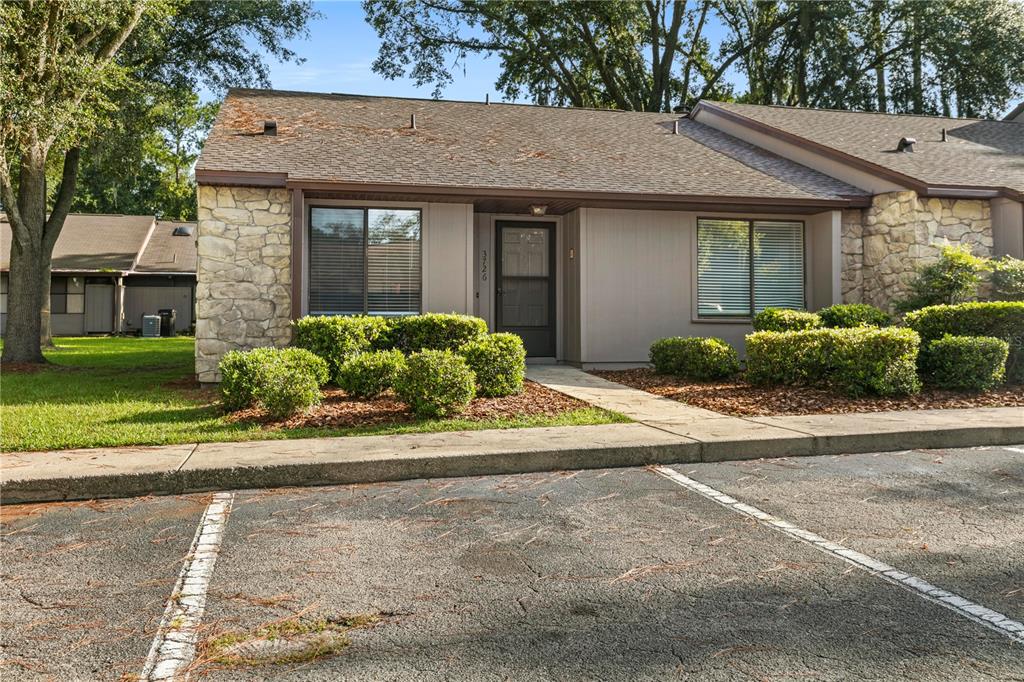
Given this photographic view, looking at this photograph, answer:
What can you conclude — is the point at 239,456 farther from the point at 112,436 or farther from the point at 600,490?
the point at 600,490

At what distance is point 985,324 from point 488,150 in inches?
311

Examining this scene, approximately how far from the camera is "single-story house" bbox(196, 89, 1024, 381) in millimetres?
10578

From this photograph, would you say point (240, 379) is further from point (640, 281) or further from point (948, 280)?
point (948, 280)

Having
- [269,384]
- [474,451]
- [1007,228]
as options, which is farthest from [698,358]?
[269,384]

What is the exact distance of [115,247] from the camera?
2995 centimetres

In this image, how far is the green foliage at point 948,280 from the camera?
35.9 feet

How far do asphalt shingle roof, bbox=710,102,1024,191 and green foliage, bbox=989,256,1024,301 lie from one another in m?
1.40

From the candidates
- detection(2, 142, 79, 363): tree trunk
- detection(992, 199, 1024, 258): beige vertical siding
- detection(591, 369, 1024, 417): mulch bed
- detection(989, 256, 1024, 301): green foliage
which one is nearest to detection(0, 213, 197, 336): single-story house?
detection(2, 142, 79, 363): tree trunk

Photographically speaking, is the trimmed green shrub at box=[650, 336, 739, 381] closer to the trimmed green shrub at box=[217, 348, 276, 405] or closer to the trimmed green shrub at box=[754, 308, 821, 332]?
the trimmed green shrub at box=[754, 308, 821, 332]

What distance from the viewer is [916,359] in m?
9.46

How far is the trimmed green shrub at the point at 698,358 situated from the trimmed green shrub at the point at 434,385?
430cm

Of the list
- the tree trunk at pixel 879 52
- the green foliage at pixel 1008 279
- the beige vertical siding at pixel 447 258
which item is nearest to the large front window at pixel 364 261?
the beige vertical siding at pixel 447 258

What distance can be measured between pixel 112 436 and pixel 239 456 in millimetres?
1528

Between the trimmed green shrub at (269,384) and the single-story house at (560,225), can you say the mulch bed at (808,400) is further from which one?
the trimmed green shrub at (269,384)
